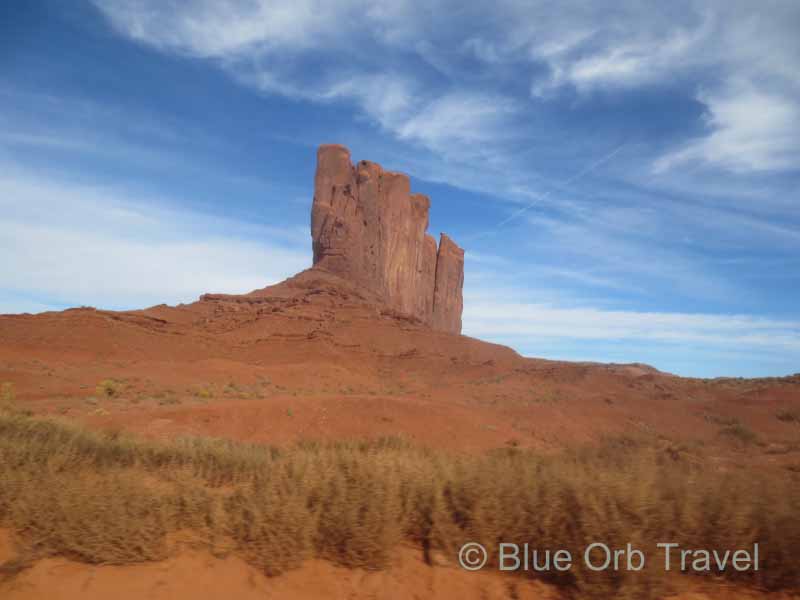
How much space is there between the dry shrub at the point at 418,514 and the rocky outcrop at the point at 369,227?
5391 cm

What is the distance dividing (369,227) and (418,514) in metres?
59.0

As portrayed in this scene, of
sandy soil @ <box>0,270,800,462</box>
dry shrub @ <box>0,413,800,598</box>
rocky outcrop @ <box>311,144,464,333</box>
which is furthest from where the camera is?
rocky outcrop @ <box>311,144,464,333</box>

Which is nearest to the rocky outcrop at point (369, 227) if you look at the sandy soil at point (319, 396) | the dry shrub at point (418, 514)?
the sandy soil at point (319, 396)

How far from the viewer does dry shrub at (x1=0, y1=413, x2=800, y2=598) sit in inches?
174

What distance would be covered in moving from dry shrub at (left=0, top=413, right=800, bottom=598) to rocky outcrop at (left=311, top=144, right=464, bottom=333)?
2122 inches

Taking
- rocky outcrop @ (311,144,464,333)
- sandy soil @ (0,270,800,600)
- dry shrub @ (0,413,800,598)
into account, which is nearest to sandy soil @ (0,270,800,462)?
sandy soil @ (0,270,800,600)

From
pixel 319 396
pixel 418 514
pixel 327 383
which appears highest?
pixel 327 383

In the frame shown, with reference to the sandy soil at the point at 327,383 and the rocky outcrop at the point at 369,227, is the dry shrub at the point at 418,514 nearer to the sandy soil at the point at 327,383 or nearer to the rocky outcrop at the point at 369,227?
the sandy soil at the point at 327,383

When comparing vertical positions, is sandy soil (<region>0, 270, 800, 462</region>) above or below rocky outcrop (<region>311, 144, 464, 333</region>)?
below

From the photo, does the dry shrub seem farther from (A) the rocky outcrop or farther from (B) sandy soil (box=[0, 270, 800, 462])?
(A) the rocky outcrop

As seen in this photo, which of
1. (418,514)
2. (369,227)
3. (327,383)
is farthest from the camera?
(369,227)

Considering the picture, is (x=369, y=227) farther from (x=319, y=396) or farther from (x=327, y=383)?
(x=319, y=396)

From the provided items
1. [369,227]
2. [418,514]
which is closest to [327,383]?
[418,514]

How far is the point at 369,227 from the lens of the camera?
6316 centimetres
